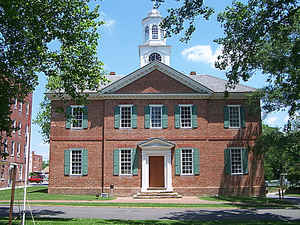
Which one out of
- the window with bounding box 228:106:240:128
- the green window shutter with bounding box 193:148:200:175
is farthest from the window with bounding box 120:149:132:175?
the window with bounding box 228:106:240:128

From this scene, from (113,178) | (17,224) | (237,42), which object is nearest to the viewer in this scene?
(17,224)

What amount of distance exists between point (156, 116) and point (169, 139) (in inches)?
80.6

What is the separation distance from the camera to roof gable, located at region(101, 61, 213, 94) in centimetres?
2403

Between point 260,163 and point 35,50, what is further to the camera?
point 260,163

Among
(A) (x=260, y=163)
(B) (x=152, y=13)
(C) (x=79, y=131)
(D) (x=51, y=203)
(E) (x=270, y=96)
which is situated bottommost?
(D) (x=51, y=203)

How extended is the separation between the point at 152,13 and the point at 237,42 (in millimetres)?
22905

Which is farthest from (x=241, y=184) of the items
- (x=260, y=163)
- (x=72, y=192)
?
(x=72, y=192)

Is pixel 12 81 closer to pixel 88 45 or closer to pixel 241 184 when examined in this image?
pixel 88 45

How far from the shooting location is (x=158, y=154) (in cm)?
2347

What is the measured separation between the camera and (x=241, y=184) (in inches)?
933

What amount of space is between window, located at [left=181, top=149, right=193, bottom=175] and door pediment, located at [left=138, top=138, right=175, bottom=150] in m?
1.22

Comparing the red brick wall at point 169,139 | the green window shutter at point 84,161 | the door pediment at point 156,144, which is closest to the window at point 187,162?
the red brick wall at point 169,139

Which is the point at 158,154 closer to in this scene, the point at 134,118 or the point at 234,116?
the point at 134,118

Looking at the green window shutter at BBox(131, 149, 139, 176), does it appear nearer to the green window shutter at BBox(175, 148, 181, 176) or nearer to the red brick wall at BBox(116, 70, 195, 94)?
the green window shutter at BBox(175, 148, 181, 176)
